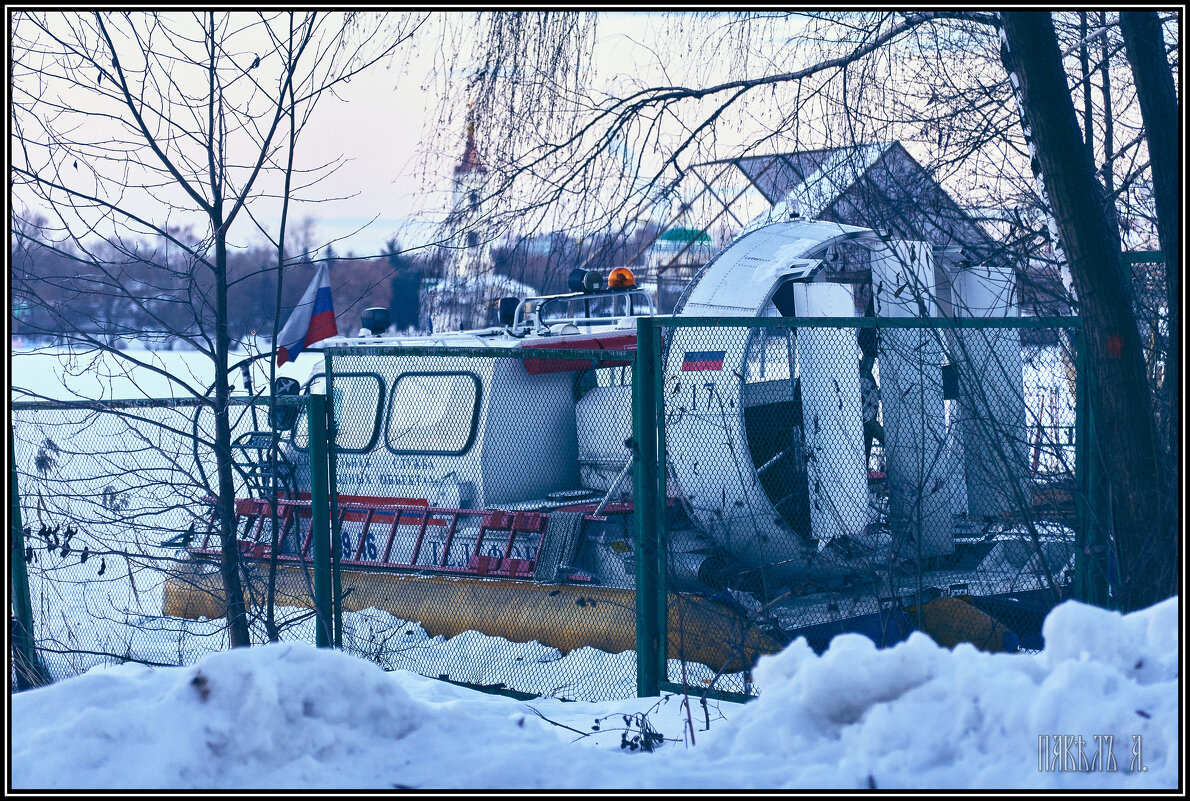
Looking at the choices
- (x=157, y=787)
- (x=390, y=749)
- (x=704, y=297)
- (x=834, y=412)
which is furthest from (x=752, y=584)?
(x=157, y=787)

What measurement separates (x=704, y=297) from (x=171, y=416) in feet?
12.1

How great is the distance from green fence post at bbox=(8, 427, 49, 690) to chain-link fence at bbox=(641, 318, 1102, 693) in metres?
3.81

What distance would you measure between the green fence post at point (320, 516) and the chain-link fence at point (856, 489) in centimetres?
206

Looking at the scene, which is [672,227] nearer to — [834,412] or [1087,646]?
[834,412]

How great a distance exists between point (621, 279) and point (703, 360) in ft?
6.72

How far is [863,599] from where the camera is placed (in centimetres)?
712

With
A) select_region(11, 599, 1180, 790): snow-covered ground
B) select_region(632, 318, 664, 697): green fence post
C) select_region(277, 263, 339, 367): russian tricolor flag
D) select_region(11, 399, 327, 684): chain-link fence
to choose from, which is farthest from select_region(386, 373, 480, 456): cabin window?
select_region(11, 599, 1180, 790): snow-covered ground

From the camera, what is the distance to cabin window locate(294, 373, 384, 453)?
9.42 m

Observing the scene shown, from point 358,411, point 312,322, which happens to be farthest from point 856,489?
point 312,322

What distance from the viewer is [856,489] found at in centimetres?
713

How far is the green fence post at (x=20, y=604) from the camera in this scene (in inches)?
251

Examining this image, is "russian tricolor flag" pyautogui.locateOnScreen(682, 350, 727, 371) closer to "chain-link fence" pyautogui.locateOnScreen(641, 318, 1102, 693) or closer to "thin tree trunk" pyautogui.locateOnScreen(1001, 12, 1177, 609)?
"chain-link fence" pyautogui.locateOnScreen(641, 318, 1102, 693)

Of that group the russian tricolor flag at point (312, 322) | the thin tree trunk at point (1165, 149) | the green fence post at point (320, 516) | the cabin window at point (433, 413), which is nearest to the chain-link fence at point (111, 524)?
the green fence post at point (320, 516)

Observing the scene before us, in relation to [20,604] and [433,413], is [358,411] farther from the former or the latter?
[20,604]
